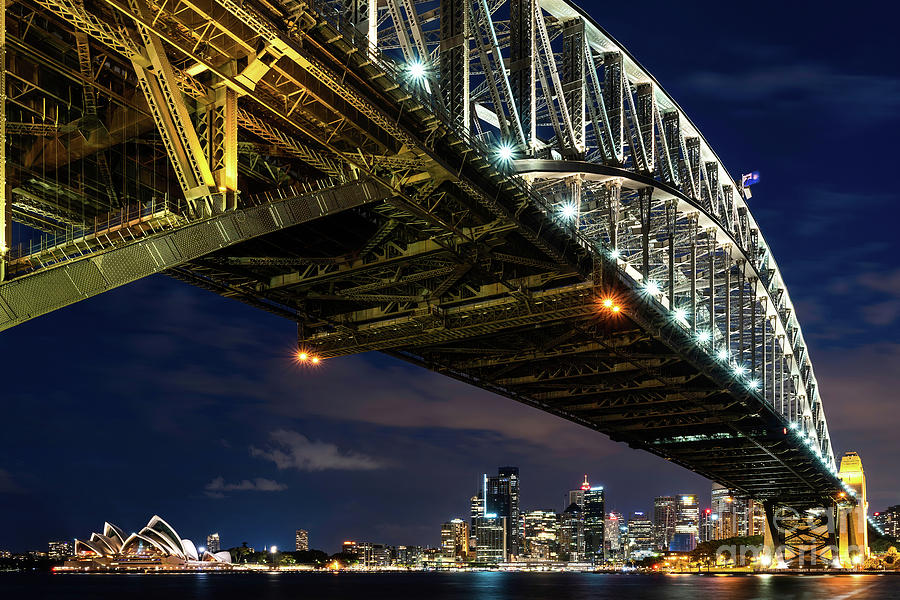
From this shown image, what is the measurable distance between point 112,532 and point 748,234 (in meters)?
162

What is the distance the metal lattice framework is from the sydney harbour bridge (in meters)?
0.09

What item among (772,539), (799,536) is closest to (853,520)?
(799,536)

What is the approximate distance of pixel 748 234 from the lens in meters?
76.1

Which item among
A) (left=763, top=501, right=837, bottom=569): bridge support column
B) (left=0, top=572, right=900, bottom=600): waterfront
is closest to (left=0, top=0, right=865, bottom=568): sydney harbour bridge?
(left=0, top=572, right=900, bottom=600): waterfront

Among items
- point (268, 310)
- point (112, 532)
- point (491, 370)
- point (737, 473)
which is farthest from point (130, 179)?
point (112, 532)

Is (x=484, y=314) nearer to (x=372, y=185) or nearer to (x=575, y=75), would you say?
(x=575, y=75)

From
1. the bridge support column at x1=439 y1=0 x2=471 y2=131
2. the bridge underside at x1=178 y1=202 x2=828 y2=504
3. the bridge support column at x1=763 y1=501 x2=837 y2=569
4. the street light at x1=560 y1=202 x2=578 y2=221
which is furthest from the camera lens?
the bridge support column at x1=763 y1=501 x2=837 y2=569

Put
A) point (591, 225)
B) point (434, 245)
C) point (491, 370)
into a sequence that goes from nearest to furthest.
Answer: point (434, 245), point (591, 225), point (491, 370)

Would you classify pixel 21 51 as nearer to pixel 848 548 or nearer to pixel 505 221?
pixel 505 221

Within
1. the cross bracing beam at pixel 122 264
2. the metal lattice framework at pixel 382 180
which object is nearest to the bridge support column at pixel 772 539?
the metal lattice framework at pixel 382 180

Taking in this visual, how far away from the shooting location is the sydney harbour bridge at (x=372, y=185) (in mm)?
21781

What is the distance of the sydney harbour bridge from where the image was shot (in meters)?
21.8

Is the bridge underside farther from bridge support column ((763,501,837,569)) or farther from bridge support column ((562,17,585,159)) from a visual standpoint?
bridge support column ((763,501,837,569))

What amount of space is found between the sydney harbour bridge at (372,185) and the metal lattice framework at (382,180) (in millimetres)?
92
